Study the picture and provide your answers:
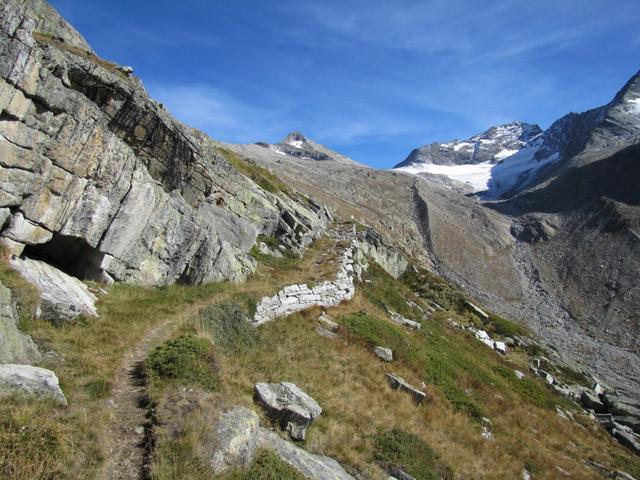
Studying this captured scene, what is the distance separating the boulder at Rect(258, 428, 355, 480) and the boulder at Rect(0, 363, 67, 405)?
4688 mm

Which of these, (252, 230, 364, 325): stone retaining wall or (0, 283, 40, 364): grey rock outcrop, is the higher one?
(252, 230, 364, 325): stone retaining wall

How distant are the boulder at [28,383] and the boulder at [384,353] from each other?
50.7 feet

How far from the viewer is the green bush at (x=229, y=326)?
1697 cm

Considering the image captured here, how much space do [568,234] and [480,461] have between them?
406ft

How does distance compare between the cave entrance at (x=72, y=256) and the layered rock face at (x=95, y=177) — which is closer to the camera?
the layered rock face at (x=95, y=177)

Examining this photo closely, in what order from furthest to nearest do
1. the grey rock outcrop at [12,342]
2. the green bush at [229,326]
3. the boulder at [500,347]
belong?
the boulder at [500,347]
the green bush at [229,326]
the grey rock outcrop at [12,342]

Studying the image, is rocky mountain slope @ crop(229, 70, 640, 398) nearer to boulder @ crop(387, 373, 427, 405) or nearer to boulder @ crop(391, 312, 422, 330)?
boulder @ crop(391, 312, 422, 330)

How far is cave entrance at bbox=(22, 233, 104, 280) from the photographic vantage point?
61.8 feet

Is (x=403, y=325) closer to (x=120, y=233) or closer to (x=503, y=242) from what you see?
(x=120, y=233)

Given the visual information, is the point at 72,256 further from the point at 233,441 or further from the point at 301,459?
the point at 301,459

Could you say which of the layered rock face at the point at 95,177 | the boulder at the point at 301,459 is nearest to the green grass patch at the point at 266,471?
the boulder at the point at 301,459

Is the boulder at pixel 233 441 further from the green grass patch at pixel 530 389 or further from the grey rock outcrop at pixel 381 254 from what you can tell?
the grey rock outcrop at pixel 381 254

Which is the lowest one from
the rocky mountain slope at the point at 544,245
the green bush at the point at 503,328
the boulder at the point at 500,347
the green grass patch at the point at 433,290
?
the boulder at the point at 500,347

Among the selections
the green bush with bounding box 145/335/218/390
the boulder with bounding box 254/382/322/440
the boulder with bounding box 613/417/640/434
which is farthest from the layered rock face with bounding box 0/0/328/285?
the boulder with bounding box 613/417/640/434
